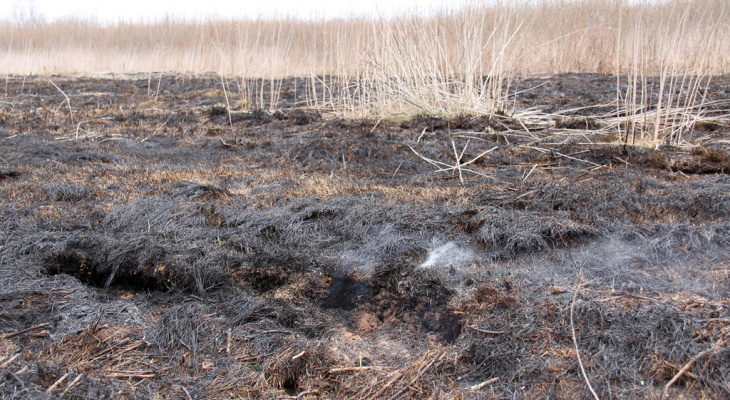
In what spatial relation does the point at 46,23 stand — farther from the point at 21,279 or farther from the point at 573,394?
the point at 573,394

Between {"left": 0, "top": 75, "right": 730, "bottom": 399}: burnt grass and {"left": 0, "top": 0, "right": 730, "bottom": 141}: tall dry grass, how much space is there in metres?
0.94

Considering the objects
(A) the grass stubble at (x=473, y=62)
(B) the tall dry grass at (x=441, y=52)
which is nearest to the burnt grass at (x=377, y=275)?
(A) the grass stubble at (x=473, y=62)

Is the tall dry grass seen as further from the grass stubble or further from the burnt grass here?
the burnt grass

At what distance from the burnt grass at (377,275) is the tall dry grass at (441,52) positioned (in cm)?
94

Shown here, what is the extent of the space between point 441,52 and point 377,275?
132 inches

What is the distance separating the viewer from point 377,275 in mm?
2133

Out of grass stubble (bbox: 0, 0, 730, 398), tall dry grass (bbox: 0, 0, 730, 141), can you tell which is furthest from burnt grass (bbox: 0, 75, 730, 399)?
tall dry grass (bbox: 0, 0, 730, 141)

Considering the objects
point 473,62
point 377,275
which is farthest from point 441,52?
point 377,275

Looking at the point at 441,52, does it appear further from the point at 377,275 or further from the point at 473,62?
the point at 377,275

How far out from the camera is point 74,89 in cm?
872

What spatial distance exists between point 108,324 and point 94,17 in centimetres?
1520

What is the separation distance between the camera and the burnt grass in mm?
1459

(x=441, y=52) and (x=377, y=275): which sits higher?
(x=441, y=52)

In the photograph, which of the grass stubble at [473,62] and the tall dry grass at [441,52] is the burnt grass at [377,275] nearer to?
the grass stubble at [473,62]
